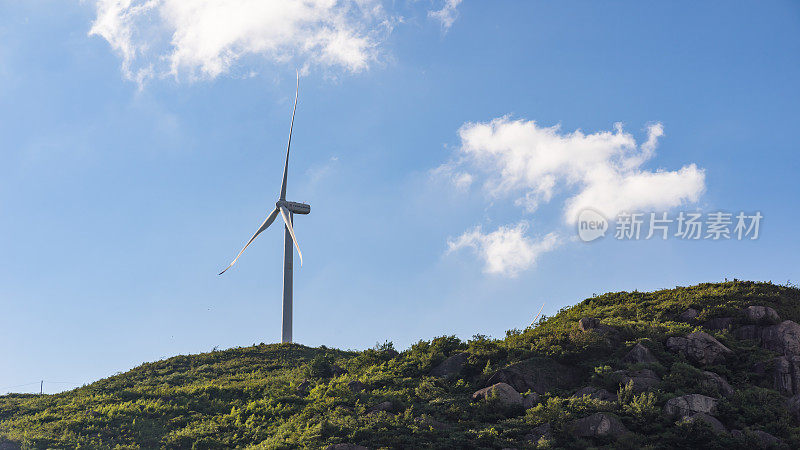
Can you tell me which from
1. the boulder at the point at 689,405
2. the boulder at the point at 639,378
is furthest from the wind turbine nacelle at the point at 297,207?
the boulder at the point at 689,405

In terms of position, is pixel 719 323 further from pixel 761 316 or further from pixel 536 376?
pixel 536 376

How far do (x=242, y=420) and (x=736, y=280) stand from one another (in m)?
30.9

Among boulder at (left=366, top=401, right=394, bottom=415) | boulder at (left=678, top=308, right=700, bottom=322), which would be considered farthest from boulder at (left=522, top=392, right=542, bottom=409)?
boulder at (left=678, top=308, right=700, bottom=322)

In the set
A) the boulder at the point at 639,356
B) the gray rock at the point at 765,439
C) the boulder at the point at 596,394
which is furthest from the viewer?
the boulder at the point at 639,356

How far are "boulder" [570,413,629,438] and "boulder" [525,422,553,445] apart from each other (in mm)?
909

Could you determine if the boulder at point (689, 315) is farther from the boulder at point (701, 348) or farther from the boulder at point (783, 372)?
the boulder at point (783, 372)

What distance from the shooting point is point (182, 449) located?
88.5ft

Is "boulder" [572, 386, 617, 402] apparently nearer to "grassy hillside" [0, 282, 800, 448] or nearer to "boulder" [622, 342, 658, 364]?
"grassy hillside" [0, 282, 800, 448]

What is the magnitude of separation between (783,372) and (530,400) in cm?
1173

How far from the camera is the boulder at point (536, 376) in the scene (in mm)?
26953

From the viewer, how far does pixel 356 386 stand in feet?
94.7

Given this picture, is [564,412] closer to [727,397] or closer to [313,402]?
[727,397]

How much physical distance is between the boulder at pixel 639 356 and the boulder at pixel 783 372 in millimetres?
4710

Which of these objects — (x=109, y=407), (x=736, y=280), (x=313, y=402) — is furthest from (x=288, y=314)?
(x=736, y=280)
